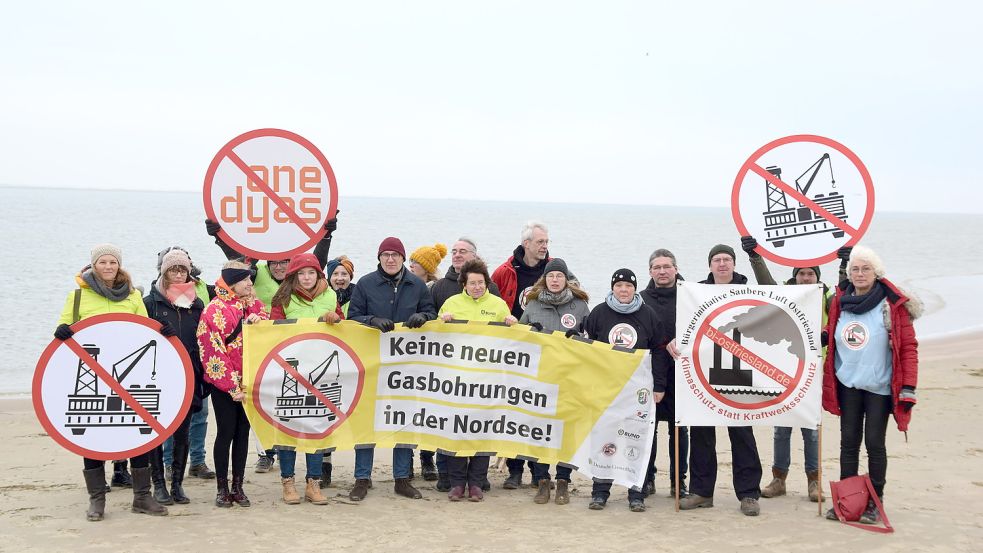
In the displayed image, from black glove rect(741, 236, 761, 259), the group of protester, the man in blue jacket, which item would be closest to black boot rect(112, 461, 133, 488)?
the group of protester

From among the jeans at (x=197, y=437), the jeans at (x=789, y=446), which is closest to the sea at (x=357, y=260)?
the jeans at (x=789, y=446)

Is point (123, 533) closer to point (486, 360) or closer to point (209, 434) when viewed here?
point (486, 360)

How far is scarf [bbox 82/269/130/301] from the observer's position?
6.96 meters

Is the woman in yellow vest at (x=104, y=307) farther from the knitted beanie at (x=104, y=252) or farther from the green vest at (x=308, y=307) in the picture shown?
the green vest at (x=308, y=307)

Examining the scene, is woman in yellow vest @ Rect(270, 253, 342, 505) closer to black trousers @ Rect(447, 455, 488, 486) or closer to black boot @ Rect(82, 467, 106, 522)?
black trousers @ Rect(447, 455, 488, 486)

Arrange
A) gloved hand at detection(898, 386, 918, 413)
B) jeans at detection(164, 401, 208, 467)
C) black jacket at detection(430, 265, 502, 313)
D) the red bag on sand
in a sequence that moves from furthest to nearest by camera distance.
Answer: jeans at detection(164, 401, 208, 467), black jacket at detection(430, 265, 502, 313), the red bag on sand, gloved hand at detection(898, 386, 918, 413)

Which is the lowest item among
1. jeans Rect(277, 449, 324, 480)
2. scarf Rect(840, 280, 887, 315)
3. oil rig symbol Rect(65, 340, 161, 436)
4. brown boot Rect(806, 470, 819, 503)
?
brown boot Rect(806, 470, 819, 503)

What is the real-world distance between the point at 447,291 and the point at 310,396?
154 centimetres

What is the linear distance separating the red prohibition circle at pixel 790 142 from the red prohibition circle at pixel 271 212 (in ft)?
10.9

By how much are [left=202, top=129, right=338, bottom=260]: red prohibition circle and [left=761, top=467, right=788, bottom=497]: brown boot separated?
431 centimetres

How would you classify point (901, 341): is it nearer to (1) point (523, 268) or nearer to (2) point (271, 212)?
(1) point (523, 268)

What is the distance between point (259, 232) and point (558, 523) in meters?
3.32

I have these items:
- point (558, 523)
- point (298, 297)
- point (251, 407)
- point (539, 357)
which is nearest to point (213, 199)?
point (298, 297)

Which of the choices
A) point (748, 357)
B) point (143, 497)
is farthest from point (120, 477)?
point (748, 357)
